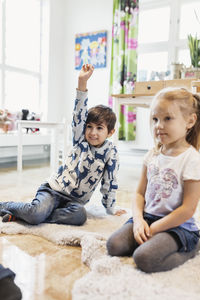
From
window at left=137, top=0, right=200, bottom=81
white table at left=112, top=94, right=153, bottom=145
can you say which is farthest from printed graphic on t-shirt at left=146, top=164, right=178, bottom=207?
window at left=137, top=0, right=200, bottom=81

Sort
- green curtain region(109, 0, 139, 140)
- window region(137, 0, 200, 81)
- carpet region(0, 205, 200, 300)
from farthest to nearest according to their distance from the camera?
1. green curtain region(109, 0, 139, 140)
2. window region(137, 0, 200, 81)
3. carpet region(0, 205, 200, 300)

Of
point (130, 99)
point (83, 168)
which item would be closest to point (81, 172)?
point (83, 168)

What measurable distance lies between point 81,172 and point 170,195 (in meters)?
0.48

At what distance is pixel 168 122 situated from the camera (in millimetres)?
806

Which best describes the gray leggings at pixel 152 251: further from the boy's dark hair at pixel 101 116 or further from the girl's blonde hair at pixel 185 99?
the boy's dark hair at pixel 101 116

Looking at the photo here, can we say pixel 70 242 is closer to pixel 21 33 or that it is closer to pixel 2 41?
pixel 2 41

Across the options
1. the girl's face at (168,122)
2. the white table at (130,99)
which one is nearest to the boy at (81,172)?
the girl's face at (168,122)

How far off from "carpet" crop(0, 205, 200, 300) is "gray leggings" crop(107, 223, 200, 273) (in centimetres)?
2

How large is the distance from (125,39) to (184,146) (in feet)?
8.34

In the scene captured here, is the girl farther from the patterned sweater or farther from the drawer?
the drawer

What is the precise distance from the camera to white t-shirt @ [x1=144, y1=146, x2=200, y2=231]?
0.80 metres

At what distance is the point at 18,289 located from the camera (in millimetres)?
635

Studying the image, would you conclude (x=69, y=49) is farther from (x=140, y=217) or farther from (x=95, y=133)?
(x=140, y=217)

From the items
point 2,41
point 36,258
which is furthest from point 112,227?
point 2,41
